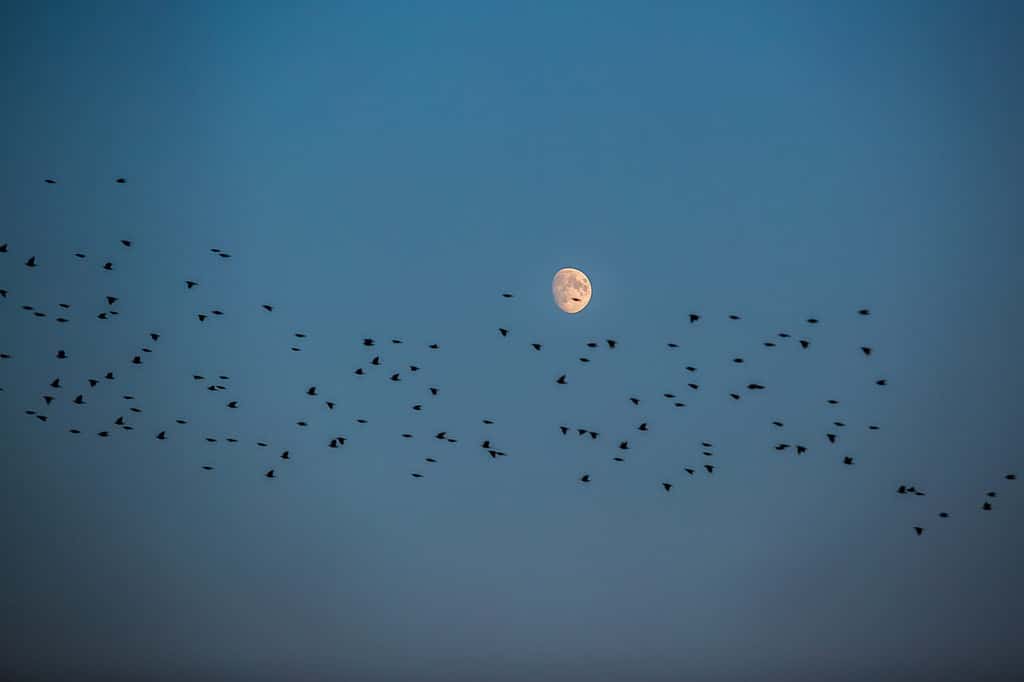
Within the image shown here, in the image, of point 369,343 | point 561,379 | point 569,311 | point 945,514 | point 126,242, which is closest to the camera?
point 369,343

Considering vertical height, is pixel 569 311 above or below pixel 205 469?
above

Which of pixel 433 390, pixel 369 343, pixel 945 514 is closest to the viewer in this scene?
pixel 369 343

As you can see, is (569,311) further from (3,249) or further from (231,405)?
(3,249)

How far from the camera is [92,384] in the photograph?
177 feet

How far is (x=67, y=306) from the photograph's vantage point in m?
54.5

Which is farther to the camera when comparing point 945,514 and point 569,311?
point 569,311

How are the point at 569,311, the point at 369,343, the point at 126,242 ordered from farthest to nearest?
1. the point at 569,311
2. the point at 126,242
3. the point at 369,343

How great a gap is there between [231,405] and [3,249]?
1492 centimetres

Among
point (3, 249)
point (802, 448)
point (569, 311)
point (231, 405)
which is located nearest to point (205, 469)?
point (231, 405)

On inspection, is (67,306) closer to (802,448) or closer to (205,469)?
(205,469)

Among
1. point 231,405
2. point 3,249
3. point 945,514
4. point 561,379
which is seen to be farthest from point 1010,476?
point 3,249

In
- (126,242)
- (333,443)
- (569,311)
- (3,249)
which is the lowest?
(333,443)

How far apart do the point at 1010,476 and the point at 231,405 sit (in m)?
43.7

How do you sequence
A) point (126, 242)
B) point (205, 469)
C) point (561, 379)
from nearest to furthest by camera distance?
point (126, 242) < point (561, 379) < point (205, 469)
